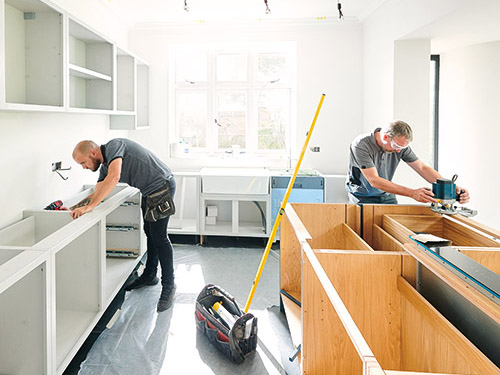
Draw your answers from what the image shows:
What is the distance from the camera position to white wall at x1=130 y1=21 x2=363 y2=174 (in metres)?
4.56

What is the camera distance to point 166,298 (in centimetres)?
288

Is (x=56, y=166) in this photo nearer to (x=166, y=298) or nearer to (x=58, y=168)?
(x=58, y=168)

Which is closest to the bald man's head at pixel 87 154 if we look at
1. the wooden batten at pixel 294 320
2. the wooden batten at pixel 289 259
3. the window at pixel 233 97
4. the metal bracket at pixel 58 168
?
the metal bracket at pixel 58 168

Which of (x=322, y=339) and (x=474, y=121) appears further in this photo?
(x=474, y=121)

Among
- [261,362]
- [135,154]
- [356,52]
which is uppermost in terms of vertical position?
[356,52]

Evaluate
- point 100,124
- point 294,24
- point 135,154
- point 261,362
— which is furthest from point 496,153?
point 100,124

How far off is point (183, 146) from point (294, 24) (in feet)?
6.38

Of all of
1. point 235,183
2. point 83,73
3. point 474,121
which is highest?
point 83,73

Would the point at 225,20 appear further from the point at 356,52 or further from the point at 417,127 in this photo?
the point at 417,127

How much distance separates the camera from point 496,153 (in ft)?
11.9

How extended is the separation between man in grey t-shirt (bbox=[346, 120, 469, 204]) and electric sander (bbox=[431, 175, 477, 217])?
19 centimetres

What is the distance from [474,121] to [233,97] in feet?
8.76

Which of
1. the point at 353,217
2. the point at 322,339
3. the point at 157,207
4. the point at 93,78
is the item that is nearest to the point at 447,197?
the point at 353,217

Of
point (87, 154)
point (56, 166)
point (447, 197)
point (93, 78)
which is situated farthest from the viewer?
point (93, 78)
